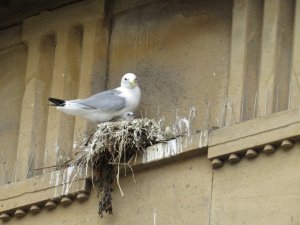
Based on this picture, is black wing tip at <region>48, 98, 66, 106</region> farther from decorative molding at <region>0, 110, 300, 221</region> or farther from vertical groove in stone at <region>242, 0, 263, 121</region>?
vertical groove in stone at <region>242, 0, 263, 121</region>

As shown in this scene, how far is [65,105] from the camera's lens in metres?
15.7

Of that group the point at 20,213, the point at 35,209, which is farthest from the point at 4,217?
the point at 35,209

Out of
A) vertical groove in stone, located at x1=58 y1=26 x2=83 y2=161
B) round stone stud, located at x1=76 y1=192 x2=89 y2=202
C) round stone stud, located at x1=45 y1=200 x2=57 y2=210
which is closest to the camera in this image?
round stone stud, located at x1=76 y1=192 x2=89 y2=202

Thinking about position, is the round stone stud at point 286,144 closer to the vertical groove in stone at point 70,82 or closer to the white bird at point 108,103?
the white bird at point 108,103

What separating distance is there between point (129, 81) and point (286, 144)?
1923 millimetres

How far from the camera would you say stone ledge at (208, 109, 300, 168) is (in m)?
14.2

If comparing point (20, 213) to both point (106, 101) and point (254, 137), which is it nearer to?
point (106, 101)

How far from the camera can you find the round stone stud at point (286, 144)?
14.2 metres

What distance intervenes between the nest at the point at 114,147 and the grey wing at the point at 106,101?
411 millimetres

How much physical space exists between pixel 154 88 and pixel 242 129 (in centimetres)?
158

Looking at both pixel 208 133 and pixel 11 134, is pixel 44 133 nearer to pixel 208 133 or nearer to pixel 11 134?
pixel 11 134

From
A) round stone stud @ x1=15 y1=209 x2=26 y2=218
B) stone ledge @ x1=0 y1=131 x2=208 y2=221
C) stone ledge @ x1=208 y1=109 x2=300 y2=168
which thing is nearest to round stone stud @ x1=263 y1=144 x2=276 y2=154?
stone ledge @ x1=208 y1=109 x2=300 y2=168

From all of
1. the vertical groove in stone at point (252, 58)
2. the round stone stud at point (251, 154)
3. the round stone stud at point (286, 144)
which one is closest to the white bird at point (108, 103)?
the vertical groove in stone at point (252, 58)

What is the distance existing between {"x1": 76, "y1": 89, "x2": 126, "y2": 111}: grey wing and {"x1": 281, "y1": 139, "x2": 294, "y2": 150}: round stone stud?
1.96 metres
